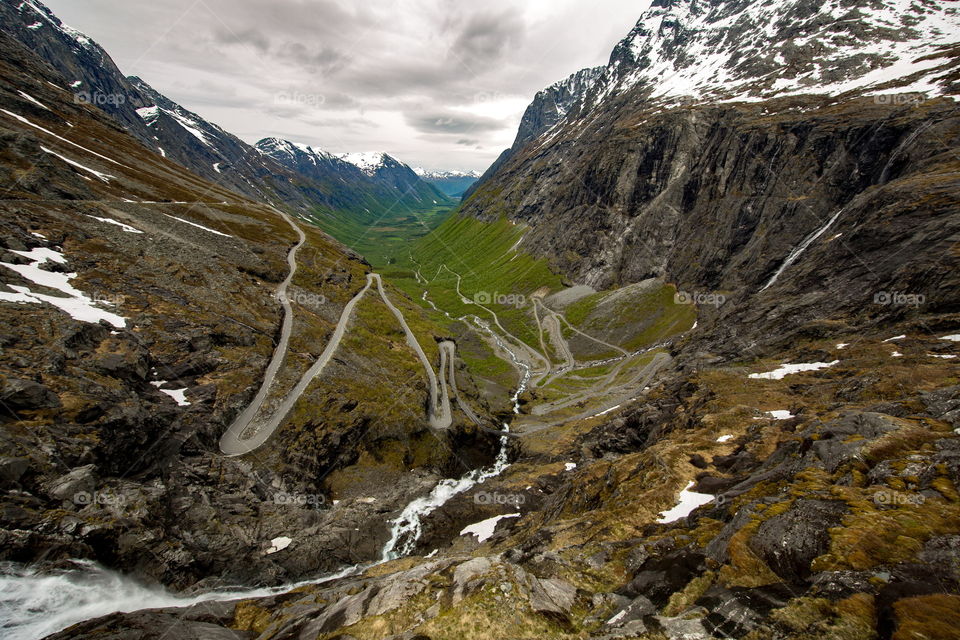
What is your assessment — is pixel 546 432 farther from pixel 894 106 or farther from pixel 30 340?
pixel 894 106

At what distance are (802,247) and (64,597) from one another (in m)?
119

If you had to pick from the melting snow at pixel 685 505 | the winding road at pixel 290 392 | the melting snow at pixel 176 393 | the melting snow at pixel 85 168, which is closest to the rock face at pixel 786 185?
the melting snow at pixel 685 505

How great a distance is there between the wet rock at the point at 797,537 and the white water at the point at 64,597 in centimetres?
3350

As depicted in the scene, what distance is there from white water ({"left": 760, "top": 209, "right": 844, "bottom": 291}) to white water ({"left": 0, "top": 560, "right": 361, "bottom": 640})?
10139 centimetres

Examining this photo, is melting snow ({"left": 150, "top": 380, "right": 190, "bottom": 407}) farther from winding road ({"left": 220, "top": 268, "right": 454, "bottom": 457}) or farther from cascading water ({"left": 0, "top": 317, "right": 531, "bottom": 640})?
cascading water ({"left": 0, "top": 317, "right": 531, "bottom": 640})

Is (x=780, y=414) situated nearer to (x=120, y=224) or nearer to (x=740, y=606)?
(x=740, y=606)

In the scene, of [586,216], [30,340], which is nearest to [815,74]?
[586,216]

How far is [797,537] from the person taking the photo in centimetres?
1520

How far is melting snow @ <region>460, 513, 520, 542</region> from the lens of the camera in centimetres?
3961

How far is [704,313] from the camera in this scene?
346 feet

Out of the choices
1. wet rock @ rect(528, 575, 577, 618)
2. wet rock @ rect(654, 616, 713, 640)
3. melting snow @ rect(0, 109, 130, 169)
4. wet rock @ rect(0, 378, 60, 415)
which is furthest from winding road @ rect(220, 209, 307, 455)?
melting snow @ rect(0, 109, 130, 169)

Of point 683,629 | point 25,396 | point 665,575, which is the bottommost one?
point 665,575

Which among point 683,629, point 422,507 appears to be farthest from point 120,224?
point 683,629

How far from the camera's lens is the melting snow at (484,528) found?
39606mm
